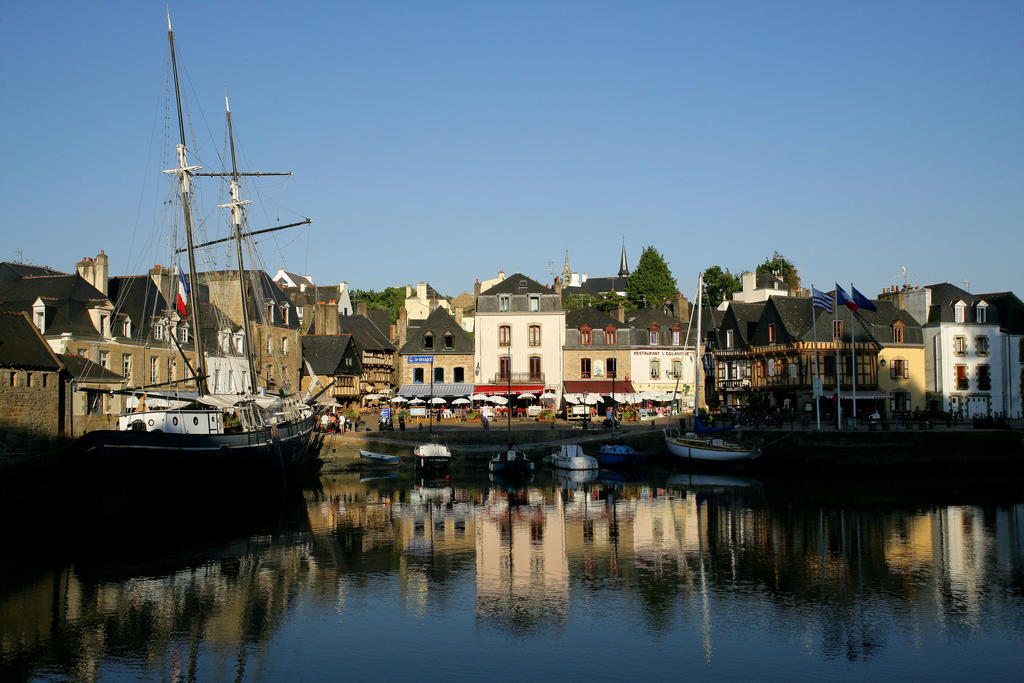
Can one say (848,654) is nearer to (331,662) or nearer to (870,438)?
(331,662)

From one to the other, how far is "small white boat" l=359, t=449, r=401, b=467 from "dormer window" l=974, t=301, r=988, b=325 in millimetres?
42058

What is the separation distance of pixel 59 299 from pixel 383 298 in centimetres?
8132

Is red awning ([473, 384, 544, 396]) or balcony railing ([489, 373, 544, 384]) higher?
balcony railing ([489, 373, 544, 384])

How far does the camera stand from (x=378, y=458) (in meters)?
52.6

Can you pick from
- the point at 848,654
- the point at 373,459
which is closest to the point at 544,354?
the point at 373,459

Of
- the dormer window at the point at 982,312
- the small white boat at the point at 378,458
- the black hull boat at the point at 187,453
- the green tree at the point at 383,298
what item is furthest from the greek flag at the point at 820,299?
the green tree at the point at 383,298

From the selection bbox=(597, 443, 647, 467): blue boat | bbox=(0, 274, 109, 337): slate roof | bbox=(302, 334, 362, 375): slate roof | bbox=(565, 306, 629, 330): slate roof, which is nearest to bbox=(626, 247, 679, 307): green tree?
bbox=(565, 306, 629, 330): slate roof

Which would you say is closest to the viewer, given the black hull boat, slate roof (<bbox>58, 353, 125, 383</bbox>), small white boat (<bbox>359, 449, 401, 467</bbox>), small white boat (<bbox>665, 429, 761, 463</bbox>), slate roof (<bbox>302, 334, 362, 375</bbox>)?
the black hull boat

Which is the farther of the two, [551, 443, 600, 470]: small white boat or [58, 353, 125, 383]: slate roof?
[551, 443, 600, 470]: small white boat

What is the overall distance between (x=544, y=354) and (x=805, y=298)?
64.3ft

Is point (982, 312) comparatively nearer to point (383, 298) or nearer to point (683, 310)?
point (683, 310)

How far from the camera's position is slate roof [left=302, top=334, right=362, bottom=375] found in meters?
71.6

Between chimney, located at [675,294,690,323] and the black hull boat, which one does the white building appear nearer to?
chimney, located at [675,294,690,323]

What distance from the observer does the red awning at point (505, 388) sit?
65.2 m
